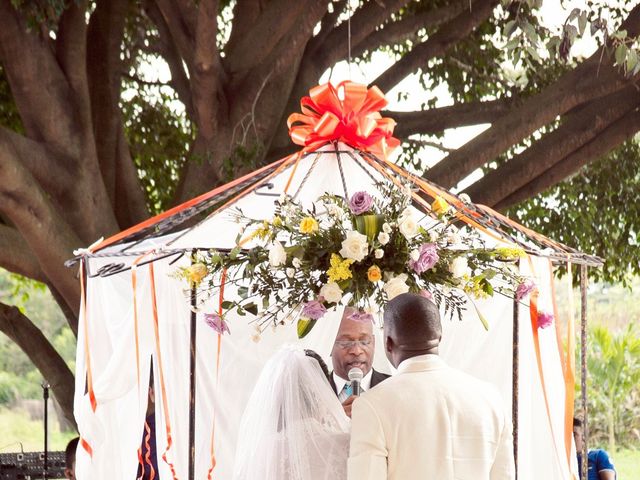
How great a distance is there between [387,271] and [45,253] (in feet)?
12.0

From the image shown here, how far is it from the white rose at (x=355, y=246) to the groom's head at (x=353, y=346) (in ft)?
5.23

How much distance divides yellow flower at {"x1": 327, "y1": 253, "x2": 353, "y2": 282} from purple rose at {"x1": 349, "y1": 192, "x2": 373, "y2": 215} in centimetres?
22

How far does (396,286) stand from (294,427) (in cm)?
75

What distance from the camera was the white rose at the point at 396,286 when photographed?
4832 mm

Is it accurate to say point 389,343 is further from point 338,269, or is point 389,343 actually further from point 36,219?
point 36,219

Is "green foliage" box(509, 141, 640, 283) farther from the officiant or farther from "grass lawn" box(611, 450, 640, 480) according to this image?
"grass lawn" box(611, 450, 640, 480)

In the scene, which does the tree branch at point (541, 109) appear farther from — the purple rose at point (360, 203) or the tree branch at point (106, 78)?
the purple rose at point (360, 203)

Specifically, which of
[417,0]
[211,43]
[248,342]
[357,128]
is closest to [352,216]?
[357,128]

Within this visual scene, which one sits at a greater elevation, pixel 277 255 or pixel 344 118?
pixel 344 118

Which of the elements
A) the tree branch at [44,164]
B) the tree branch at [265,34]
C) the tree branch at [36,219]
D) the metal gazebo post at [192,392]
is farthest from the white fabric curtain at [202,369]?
the tree branch at [265,34]

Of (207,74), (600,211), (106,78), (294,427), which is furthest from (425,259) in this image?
(600,211)

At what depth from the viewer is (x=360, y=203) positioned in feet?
16.0

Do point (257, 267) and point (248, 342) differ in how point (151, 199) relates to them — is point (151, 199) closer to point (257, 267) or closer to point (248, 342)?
point (248, 342)

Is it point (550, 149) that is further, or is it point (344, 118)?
point (550, 149)
